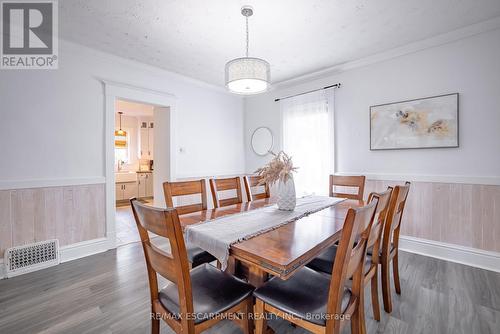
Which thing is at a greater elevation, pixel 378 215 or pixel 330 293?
pixel 378 215

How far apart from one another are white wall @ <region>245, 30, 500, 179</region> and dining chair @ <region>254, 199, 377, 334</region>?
2.30 metres

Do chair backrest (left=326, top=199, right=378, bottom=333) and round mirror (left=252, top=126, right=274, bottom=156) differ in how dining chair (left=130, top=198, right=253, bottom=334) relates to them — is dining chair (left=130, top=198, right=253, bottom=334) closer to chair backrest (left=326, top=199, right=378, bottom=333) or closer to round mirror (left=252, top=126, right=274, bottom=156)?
chair backrest (left=326, top=199, right=378, bottom=333)

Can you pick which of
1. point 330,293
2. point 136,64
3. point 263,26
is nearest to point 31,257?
point 136,64

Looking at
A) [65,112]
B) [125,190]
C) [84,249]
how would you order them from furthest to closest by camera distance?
[125,190] → [84,249] → [65,112]

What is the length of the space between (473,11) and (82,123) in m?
4.37

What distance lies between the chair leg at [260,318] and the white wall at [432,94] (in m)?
2.66

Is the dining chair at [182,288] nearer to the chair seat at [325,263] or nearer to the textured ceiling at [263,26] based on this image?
the chair seat at [325,263]

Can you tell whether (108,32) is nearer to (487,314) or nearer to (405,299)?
(405,299)

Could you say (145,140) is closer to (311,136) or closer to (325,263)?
(311,136)

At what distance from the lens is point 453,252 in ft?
8.36

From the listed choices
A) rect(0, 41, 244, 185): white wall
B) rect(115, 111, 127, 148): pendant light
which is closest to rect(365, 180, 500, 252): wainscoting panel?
rect(0, 41, 244, 185): white wall

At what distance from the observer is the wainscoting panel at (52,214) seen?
91.9 inches

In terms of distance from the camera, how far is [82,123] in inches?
110

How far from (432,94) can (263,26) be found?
2.15 m
